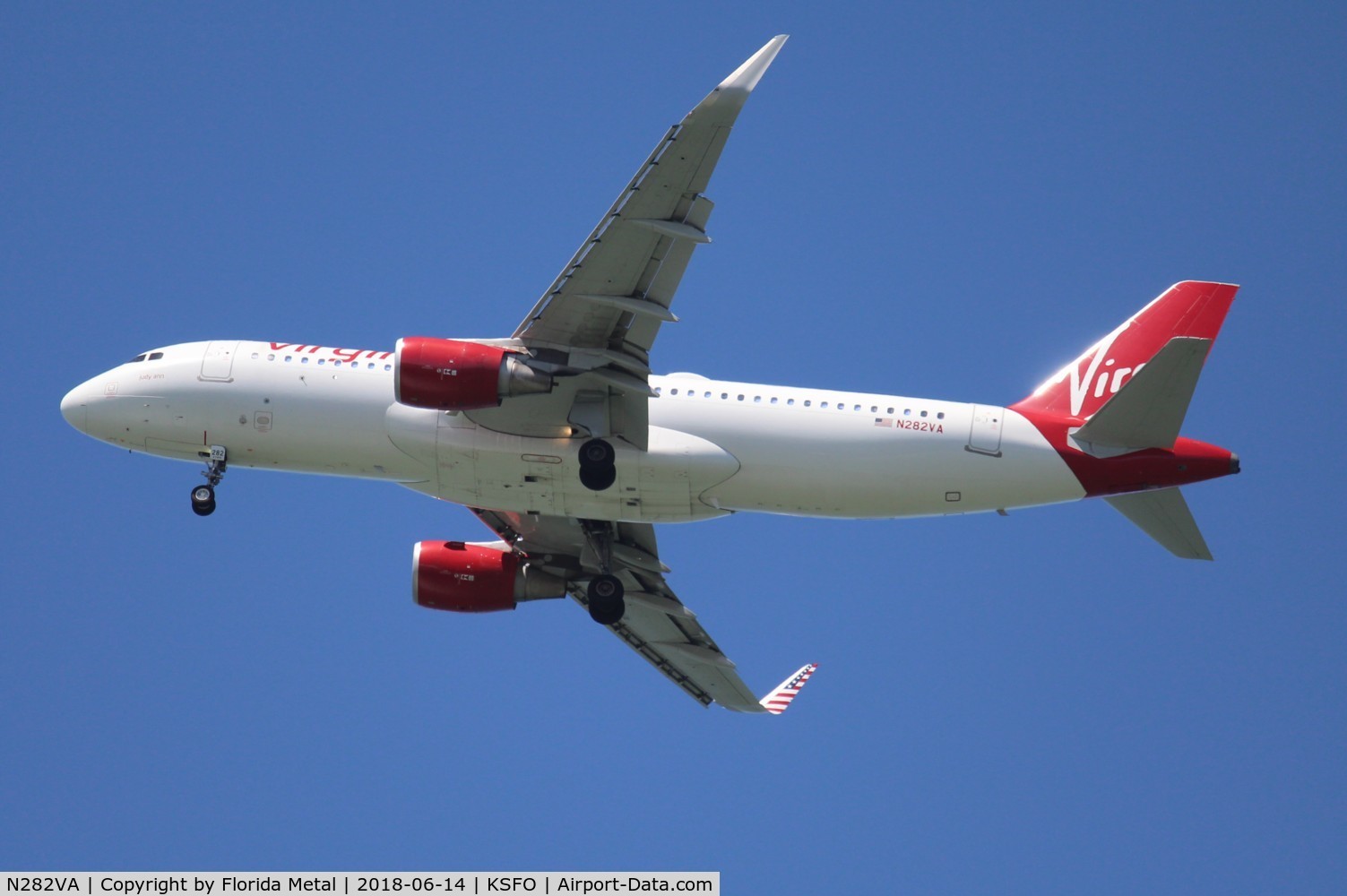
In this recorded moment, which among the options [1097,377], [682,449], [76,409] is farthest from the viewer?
[76,409]

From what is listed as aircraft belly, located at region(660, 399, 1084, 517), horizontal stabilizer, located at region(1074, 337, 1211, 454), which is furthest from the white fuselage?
horizontal stabilizer, located at region(1074, 337, 1211, 454)

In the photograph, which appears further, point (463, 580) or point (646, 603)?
point (646, 603)

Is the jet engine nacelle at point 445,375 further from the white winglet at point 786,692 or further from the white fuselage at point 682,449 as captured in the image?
the white winglet at point 786,692

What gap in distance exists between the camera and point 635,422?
130 ft

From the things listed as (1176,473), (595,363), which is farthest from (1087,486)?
(595,363)

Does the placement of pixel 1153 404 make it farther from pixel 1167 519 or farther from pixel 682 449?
pixel 682 449

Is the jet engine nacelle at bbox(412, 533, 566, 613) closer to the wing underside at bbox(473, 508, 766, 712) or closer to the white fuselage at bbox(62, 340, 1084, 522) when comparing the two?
the wing underside at bbox(473, 508, 766, 712)

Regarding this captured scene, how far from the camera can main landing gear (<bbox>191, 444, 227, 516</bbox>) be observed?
137 feet

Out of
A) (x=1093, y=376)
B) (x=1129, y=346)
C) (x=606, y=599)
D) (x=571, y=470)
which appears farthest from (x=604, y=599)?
(x=1129, y=346)

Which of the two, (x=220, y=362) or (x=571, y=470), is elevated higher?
(x=220, y=362)

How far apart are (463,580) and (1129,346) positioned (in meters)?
18.3

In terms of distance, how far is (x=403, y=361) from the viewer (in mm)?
37844

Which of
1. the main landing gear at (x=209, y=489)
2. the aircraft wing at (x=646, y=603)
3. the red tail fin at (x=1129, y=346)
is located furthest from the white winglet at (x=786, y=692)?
the main landing gear at (x=209, y=489)

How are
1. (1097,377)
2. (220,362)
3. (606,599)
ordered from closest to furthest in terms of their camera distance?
(220,362) → (1097,377) → (606,599)
